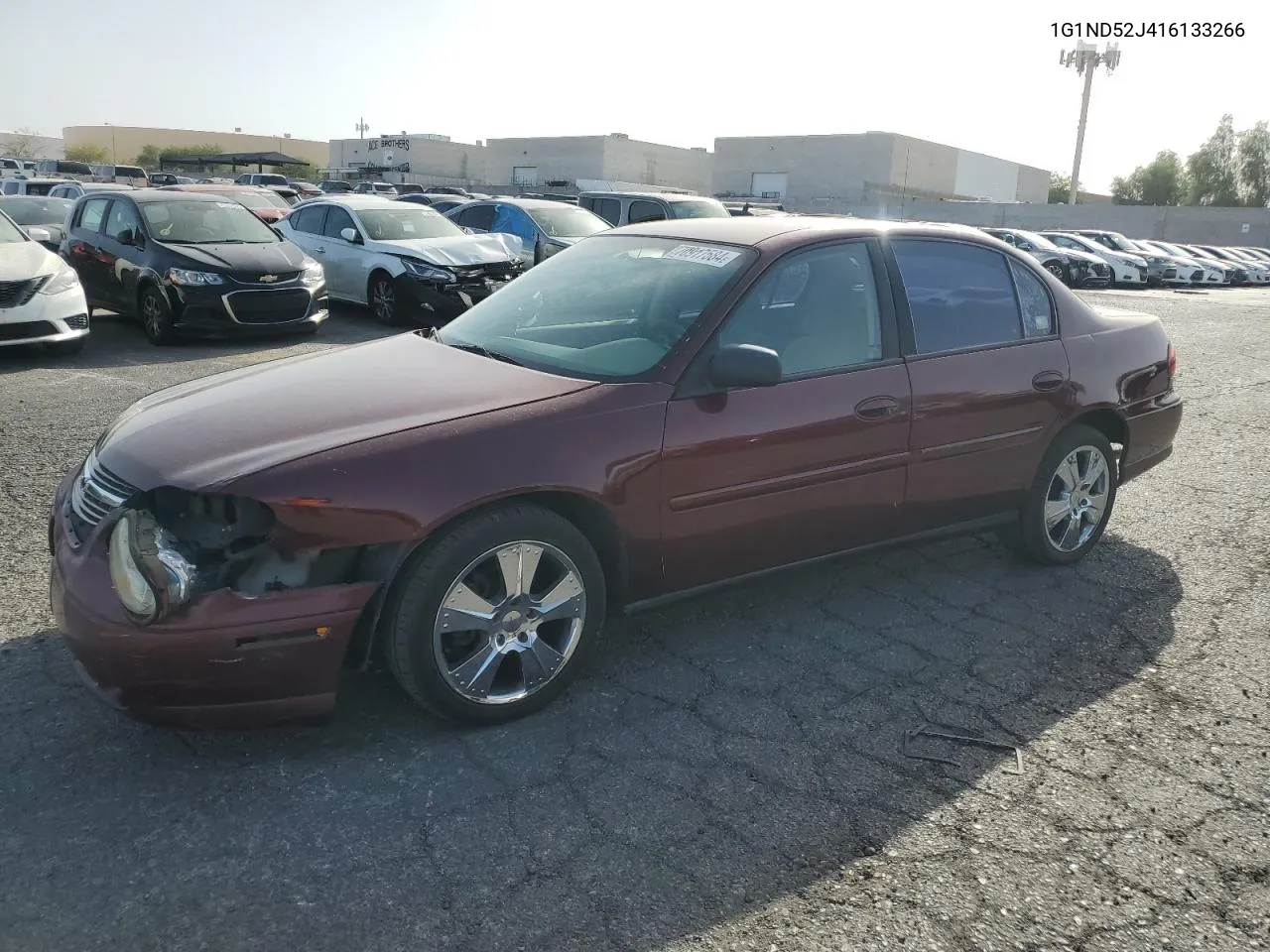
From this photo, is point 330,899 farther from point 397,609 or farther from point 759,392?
point 759,392

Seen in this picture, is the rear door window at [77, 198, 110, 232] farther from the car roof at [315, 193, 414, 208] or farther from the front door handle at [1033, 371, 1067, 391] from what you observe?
the front door handle at [1033, 371, 1067, 391]

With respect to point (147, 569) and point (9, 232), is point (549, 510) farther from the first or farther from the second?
point (9, 232)

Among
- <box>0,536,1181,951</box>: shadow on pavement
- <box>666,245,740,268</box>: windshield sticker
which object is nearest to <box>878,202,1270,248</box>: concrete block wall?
<box>666,245,740,268</box>: windshield sticker

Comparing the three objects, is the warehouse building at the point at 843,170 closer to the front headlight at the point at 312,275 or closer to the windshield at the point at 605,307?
the front headlight at the point at 312,275

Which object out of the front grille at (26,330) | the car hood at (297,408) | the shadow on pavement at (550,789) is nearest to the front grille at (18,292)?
the front grille at (26,330)

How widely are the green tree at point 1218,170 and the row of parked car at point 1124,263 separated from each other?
139 feet

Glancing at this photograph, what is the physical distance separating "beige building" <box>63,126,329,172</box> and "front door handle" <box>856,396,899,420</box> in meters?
110

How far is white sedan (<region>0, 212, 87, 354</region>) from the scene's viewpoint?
9086 mm

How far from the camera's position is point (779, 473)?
12.4ft

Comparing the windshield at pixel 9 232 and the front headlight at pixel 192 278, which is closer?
the windshield at pixel 9 232

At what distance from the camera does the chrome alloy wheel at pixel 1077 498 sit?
4.79 metres

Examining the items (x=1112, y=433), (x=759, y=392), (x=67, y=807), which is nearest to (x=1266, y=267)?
(x=1112, y=433)

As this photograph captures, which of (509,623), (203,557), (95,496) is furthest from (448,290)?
(203,557)

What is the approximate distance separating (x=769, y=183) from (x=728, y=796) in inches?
2800
